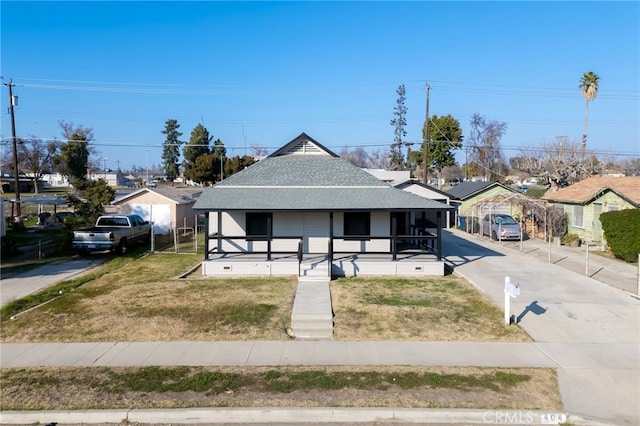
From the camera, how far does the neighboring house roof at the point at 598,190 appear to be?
22.2m

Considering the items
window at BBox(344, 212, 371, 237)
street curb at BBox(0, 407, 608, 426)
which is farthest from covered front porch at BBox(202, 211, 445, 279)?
street curb at BBox(0, 407, 608, 426)

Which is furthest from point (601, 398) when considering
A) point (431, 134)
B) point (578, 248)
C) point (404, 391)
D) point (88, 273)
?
point (431, 134)

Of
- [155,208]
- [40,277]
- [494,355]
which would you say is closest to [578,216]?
[494,355]

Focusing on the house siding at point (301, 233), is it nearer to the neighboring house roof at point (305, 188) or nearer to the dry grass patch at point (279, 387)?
the neighboring house roof at point (305, 188)

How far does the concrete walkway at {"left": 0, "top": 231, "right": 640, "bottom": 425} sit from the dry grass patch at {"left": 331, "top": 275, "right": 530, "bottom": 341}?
516mm

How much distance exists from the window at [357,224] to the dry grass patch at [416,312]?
346 cm

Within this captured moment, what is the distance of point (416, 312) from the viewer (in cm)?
1166

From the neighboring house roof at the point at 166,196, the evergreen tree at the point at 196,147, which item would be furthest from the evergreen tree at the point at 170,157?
the neighboring house roof at the point at 166,196

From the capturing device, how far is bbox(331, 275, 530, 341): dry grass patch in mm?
10125

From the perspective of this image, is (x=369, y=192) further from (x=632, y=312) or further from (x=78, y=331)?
(x=78, y=331)

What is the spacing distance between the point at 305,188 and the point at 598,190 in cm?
1746

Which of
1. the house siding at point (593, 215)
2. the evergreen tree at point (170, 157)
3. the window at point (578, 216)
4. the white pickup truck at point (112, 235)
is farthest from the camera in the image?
the evergreen tree at point (170, 157)

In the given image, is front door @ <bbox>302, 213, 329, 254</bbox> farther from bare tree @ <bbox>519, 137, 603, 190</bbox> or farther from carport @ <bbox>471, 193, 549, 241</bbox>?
bare tree @ <bbox>519, 137, 603, 190</bbox>

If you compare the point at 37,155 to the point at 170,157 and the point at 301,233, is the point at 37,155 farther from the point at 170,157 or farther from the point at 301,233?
the point at 301,233
